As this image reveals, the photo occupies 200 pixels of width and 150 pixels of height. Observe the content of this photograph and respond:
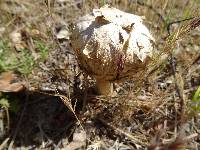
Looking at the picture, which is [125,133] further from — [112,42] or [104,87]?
[112,42]

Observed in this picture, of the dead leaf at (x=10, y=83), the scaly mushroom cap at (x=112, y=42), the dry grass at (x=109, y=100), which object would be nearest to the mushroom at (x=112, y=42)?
the scaly mushroom cap at (x=112, y=42)

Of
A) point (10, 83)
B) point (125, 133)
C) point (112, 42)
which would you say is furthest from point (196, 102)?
point (10, 83)

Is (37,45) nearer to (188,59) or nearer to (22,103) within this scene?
(22,103)

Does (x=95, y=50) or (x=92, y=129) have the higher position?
(x=95, y=50)

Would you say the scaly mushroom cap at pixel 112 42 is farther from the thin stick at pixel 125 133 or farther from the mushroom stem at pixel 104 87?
the thin stick at pixel 125 133

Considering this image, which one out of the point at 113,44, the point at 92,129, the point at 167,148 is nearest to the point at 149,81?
the point at 92,129

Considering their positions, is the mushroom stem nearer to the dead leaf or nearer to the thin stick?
the thin stick
